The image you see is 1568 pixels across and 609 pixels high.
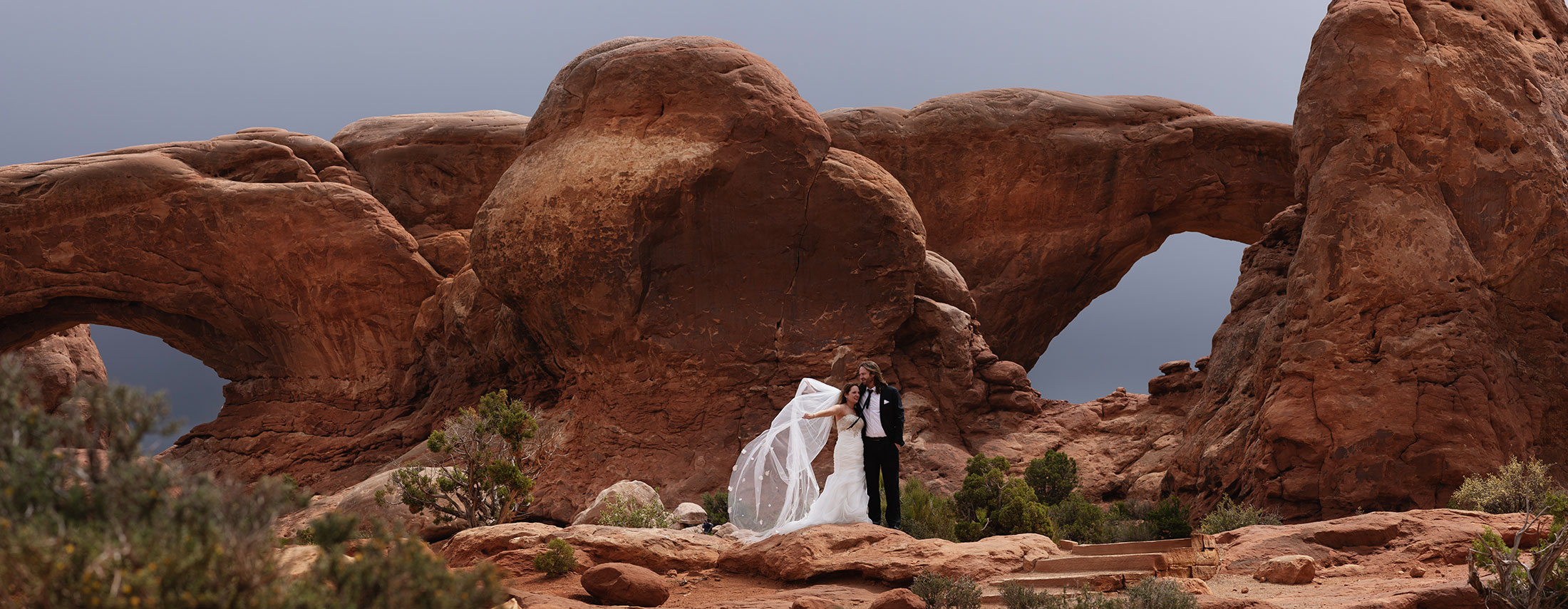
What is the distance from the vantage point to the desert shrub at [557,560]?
346 inches

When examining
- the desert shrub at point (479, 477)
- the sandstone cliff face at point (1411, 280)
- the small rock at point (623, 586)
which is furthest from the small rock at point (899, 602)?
the sandstone cliff face at point (1411, 280)

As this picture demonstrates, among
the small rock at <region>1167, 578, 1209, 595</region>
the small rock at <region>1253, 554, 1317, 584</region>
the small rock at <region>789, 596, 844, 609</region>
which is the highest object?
the small rock at <region>789, 596, 844, 609</region>

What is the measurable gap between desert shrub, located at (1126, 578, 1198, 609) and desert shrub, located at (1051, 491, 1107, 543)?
581cm

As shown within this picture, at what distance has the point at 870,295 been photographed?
17156mm

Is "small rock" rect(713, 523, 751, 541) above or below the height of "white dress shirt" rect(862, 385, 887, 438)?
below

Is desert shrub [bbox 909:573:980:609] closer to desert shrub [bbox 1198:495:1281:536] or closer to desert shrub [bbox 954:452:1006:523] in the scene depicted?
desert shrub [bbox 1198:495:1281:536]

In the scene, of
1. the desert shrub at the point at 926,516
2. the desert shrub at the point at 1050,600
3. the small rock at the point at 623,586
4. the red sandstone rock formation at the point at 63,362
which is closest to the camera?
the desert shrub at the point at 1050,600

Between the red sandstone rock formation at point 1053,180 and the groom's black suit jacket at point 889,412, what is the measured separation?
14378mm

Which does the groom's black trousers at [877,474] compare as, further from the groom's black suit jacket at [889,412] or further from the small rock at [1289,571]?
the small rock at [1289,571]

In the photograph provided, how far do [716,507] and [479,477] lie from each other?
387 cm

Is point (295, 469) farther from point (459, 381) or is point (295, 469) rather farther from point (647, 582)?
point (647, 582)

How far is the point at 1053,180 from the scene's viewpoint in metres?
24.2

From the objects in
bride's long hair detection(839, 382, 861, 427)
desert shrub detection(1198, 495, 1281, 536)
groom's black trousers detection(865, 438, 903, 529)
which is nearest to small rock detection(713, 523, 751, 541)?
groom's black trousers detection(865, 438, 903, 529)

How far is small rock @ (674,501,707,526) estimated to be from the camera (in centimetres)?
1237
